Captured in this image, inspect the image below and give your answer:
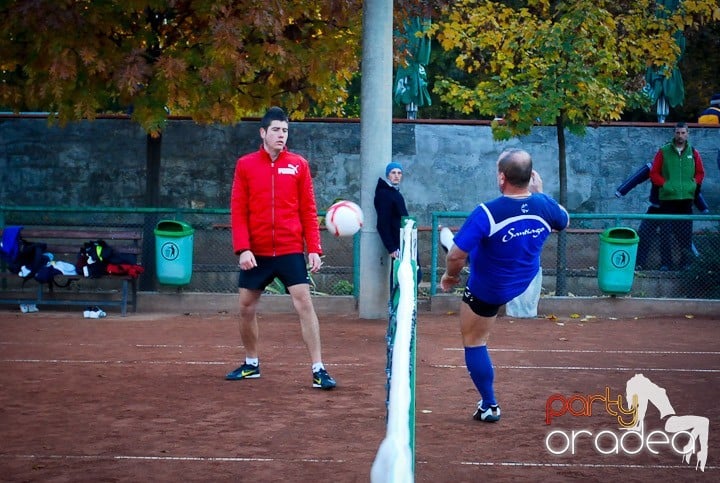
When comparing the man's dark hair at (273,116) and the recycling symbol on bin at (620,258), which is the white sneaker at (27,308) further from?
the recycling symbol on bin at (620,258)

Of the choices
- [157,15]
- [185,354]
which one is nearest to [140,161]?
[157,15]

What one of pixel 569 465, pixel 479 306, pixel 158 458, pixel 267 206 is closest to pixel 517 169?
pixel 479 306

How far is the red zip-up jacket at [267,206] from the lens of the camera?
9.48 meters

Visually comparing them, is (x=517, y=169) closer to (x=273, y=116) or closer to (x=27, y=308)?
(x=273, y=116)

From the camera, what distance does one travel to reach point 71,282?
54.5 feet

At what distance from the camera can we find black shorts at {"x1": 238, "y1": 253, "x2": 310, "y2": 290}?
9.51 m

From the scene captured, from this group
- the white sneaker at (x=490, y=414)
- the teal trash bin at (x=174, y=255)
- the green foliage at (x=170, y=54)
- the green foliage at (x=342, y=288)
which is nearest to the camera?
the white sneaker at (x=490, y=414)

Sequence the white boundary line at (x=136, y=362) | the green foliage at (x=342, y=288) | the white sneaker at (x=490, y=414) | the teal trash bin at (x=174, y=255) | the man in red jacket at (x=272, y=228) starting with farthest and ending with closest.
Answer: the green foliage at (x=342, y=288) < the teal trash bin at (x=174, y=255) < the white boundary line at (x=136, y=362) < the man in red jacket at (x=272, y=228) < the white sneaker at (x=490, y=414)

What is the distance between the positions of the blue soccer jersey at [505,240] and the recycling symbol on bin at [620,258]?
8359 millimetres

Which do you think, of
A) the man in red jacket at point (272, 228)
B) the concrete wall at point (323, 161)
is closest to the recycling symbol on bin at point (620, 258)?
the concrete wall at point (323, 161)

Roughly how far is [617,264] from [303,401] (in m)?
8.18

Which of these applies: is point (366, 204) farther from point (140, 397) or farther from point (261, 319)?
point (140, 397)

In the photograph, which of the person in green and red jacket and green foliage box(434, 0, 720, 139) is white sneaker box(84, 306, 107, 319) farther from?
the person in green and red jacket

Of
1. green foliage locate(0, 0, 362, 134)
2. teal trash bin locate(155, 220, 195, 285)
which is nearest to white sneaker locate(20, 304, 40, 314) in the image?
teal trash bin locate(155, 220, 195, 285)
